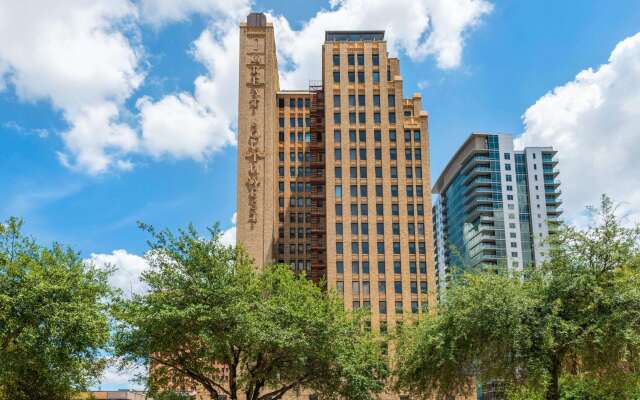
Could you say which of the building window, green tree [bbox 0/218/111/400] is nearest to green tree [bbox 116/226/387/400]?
green tree [bbox 0/218/111/400]

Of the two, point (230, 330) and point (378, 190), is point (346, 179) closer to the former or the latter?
point (378, 190)

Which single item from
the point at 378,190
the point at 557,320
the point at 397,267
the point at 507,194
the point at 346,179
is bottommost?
the point at 557,320

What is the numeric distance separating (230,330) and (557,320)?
18662 mm

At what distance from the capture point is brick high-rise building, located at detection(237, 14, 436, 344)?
9356cm

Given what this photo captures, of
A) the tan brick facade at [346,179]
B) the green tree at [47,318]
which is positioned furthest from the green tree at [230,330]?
the tan brick facade at [346,179]

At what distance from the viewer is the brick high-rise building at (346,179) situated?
93.6 m

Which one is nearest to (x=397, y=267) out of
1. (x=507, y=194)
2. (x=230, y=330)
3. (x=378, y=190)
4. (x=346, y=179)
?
(x=378, y=190)

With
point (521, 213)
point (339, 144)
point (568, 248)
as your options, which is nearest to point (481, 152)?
point (521, 213)

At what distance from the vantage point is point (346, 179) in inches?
3848

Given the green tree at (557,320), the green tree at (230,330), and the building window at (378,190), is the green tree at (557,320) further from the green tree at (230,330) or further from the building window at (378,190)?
the building window at (378,190)

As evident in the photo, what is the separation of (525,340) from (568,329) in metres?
2.25

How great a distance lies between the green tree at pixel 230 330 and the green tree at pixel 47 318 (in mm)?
2812

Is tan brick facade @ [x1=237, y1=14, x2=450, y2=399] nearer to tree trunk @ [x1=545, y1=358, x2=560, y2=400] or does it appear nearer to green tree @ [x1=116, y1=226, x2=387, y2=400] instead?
green tree @ [x1=116, y1=226, x2=387, y2=400]

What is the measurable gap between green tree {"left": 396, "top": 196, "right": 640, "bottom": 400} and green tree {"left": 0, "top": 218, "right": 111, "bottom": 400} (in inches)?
788
